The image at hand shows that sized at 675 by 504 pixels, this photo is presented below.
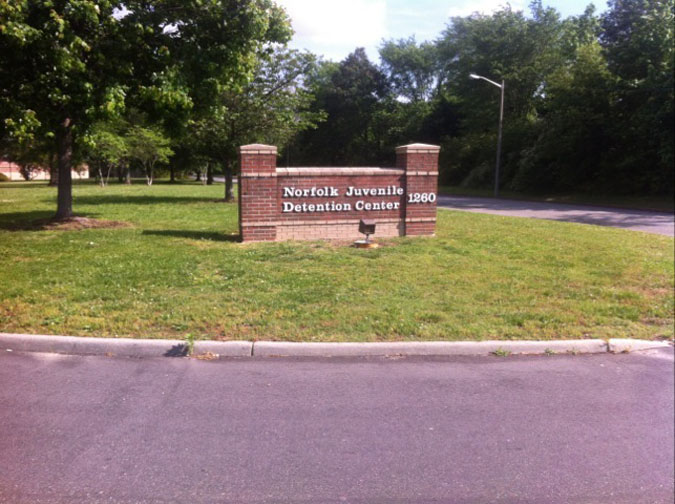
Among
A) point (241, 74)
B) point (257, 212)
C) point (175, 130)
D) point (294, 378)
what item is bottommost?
point (294, 378)

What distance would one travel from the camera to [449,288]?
7402mm

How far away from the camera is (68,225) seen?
12.6 m

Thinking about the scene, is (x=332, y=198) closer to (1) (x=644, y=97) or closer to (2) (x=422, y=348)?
(2) (x=422, y=348)

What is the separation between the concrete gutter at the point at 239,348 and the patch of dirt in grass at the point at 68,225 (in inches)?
302

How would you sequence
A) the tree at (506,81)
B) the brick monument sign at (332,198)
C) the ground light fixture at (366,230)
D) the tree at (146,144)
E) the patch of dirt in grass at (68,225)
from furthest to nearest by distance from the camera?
the tree at (506,81), the tree at (146,144), the patch of dirt in grass at (68,225), the brick monument sign at (332,198), the ground light fixture at (366,230)

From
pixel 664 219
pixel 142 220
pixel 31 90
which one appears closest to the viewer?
pixel 31 90

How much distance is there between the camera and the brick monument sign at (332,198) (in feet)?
35.0

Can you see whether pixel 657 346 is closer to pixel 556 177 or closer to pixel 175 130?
pixel 175 130

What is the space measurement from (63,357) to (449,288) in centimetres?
455

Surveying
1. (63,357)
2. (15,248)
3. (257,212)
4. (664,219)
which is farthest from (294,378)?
(664,219)

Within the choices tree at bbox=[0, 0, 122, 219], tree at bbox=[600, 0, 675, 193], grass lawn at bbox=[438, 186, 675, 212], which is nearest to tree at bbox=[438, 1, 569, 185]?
grass lawn at bbox=[438, 186, 675, 212]

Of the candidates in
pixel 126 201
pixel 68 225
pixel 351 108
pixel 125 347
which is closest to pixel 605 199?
pixel 126 201

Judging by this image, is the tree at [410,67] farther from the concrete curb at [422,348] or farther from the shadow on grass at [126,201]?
the concrete curb at [422,348]

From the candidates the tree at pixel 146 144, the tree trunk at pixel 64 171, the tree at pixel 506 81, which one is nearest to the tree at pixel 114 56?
the tree trunk at pixel 64 171
